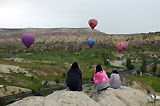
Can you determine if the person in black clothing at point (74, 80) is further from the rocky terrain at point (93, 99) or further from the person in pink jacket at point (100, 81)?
the person in pink jacket at point (100, 81)

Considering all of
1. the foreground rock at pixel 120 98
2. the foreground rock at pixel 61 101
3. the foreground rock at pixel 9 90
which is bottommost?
the foreground rock at pixel 9 90

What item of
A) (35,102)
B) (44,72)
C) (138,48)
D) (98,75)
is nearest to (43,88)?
(44,72)

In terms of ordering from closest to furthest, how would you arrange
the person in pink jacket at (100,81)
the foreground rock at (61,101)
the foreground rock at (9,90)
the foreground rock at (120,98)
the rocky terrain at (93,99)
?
the foreground rock at (61,101) < the rocky terrain at (93,99) < the foreground rock at (120,98) < the person in pink jacket at (100,81) < the foreground rock at (9,90)

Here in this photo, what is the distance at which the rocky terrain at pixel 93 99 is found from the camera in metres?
6.07

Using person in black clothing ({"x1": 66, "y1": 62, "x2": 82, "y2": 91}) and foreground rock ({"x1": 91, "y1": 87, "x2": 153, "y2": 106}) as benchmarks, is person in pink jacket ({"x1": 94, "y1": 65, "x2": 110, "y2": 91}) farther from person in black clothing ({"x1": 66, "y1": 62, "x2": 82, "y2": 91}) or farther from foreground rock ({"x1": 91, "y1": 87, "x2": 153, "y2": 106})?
person in black clothing ({"x1": 66, "y1": 62, "x2": 82, "y2": 91})

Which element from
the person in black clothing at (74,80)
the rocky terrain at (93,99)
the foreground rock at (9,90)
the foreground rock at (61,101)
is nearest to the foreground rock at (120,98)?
the rocky terrain at (93,99)

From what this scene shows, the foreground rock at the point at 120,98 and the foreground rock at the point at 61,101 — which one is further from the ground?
the foreground rock at the point at 61,101

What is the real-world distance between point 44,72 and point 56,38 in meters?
139

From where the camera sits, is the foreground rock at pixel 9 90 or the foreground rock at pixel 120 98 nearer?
the foreground rock at pixel 120 98

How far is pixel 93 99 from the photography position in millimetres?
8508

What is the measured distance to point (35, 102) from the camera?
597 centimetres

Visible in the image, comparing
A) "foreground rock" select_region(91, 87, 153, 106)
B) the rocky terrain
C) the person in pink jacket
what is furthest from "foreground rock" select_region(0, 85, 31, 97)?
"foreground rock" select_region(91, 87, 153, 106)

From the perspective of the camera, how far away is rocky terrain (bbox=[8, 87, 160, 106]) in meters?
6.07

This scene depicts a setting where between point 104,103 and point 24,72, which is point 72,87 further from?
point 24,72
